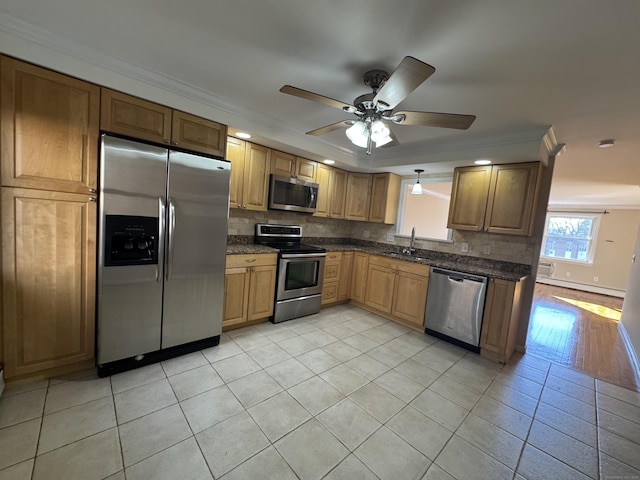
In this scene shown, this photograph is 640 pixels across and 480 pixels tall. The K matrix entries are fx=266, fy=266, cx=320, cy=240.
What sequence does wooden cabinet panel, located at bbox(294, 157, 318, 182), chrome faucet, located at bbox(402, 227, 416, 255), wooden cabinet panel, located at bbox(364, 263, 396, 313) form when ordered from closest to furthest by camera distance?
wooden cabinet panel, located at bbox(294, 157, 318, 182) < wooden cabinet panel, located at bbox(364, 263, 396, 313) < chrome faucet, located at bbox(402, 227, 416, 255)

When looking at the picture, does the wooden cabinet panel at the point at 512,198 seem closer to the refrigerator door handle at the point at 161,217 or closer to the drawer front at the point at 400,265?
the drawer front at the point at 400,265

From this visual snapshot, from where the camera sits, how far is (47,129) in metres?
1.82

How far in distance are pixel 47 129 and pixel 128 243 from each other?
35.5 inches

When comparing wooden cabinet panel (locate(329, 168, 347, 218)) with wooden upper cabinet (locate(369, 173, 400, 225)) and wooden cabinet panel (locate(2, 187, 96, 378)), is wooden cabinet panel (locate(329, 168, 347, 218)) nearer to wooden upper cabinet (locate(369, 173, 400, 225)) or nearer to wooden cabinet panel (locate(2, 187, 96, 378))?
wooden upper cabinet (locate(369, 173, 400, 225))

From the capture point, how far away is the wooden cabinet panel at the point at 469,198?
10.6 feet

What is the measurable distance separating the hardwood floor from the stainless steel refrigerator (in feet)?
12.5

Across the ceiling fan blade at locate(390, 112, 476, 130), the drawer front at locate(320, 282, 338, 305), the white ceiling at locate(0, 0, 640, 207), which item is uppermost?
the white ceiling at locate(0, 0, 640, 207)

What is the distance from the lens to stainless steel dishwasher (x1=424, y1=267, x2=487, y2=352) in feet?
9.80

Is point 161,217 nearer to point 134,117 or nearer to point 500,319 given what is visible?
point 134,117

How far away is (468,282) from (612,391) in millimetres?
1477

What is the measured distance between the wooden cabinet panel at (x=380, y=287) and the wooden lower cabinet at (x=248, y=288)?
1.54 metres

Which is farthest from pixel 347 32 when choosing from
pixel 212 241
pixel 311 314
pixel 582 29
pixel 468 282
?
pixel 311 314

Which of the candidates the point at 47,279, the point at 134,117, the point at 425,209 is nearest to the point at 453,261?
the point at 425,209

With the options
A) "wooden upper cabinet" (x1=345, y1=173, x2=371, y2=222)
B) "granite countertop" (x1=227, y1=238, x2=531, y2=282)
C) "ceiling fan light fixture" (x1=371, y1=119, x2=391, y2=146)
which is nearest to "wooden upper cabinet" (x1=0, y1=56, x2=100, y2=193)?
"granite countertop" (x1=227, y1=238, x2=531, y2=282)
